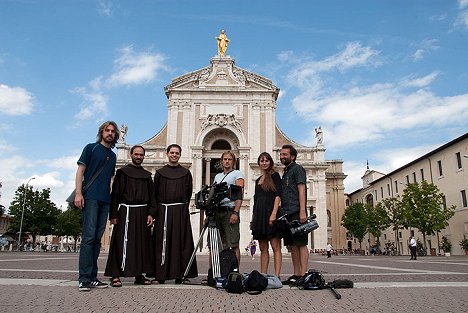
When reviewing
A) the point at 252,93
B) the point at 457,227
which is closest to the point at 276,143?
the point at 252,93

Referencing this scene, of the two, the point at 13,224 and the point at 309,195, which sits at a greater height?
the point at 309,195

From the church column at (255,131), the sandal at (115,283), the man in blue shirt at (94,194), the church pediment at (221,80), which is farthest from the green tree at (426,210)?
the man in blue shirt at (94,194)

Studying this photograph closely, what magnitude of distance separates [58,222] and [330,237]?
3587cm

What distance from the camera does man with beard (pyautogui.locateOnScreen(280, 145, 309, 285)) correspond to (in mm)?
7227

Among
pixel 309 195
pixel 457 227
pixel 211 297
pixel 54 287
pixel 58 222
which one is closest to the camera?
pixel 211 297

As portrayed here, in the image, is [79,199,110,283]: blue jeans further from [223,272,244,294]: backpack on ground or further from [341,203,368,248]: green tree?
[341,203,368,248]: green tree

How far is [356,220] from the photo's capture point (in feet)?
165

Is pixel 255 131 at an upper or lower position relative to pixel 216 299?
upper

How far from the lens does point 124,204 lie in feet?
23.8

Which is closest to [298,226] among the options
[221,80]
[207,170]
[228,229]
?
[228,229]

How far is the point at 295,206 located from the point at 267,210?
1.77ft

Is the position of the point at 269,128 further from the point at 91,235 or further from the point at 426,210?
the point at 91,235

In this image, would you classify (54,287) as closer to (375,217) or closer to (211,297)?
(211,297)

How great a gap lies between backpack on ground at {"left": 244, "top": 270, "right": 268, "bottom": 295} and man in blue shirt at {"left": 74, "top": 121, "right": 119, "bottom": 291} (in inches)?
93.1
